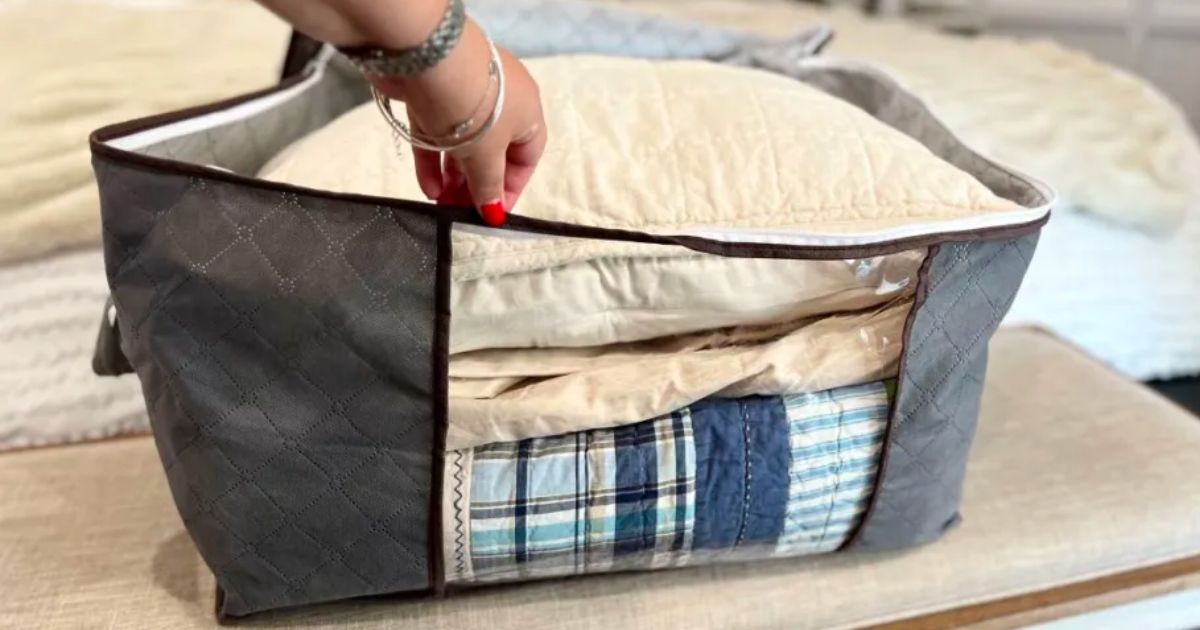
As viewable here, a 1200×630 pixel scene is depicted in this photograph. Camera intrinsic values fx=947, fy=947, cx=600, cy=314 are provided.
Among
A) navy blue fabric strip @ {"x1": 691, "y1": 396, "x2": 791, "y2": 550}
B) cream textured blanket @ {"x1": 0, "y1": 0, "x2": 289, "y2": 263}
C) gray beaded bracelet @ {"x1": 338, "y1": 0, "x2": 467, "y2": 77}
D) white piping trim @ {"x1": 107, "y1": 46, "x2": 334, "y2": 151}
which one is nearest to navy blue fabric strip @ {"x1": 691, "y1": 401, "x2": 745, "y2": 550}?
navy blue fabric strip @ {"x1": 691, "y1": 396, "x2": 791, "y2": 550}

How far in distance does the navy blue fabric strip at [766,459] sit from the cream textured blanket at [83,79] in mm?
667

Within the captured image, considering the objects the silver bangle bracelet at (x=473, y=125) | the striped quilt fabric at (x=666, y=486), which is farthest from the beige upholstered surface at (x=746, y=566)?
the silver bangle bracelet at (x=473, y=125)

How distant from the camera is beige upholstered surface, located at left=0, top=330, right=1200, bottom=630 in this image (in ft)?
2.40

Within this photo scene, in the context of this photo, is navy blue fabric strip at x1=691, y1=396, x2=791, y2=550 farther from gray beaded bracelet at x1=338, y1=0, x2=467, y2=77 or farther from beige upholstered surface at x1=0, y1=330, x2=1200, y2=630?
gray beaded bracelet at x1=338, y1=0, x2=467, y2=77

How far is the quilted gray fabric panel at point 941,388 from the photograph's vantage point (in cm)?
72

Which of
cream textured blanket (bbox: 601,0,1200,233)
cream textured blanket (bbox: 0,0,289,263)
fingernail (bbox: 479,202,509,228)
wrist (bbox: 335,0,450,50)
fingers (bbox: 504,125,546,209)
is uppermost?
wrist (bbox: 335,0,450,50)

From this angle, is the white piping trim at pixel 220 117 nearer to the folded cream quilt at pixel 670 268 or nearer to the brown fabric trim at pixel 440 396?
the folded cream quilt at pixel 670 268

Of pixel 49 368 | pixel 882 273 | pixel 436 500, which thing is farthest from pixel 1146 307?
pixel 49 368

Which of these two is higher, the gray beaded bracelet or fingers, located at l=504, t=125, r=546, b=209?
the gray beaded bracelet

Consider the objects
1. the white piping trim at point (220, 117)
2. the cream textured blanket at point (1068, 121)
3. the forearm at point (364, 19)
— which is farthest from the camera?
the cream textured blanket at point (1068, 121)

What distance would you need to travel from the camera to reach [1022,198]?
768 mm

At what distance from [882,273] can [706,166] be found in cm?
16

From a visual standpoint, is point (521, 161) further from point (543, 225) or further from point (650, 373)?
point (650, 373)

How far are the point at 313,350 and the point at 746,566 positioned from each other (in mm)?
399
